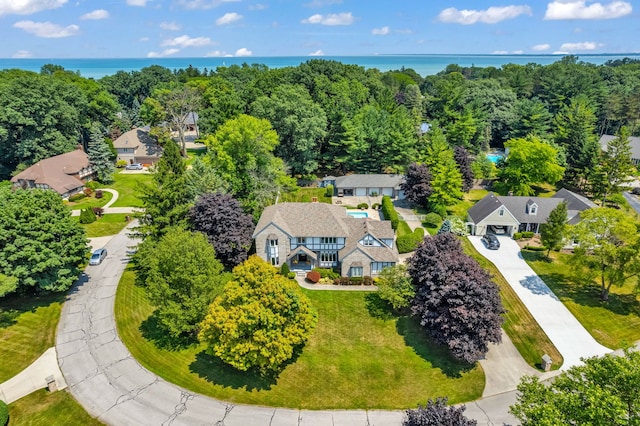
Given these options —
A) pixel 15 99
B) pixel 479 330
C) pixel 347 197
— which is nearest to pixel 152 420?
pixel 479 330

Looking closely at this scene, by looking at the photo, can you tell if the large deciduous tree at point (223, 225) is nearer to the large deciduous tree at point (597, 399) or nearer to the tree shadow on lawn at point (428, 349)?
the tree shadow on lawn at point (428, 349)

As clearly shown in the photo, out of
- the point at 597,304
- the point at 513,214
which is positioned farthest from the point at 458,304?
the point at 513,214

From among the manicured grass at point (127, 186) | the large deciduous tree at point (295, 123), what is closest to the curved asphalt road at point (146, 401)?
the manicured grass at point (127, 186)

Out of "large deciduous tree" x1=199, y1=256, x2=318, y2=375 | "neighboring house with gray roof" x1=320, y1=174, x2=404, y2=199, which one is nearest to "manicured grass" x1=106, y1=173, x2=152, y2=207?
"neighboring house with gray roof" x1=320, y1=174, x2=404, y2=199

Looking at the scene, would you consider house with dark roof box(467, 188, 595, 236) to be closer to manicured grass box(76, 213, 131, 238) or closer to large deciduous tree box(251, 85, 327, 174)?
large deciduous tree box(251, 85, 327, 174)

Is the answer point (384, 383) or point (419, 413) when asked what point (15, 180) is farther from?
point (419, 413)
